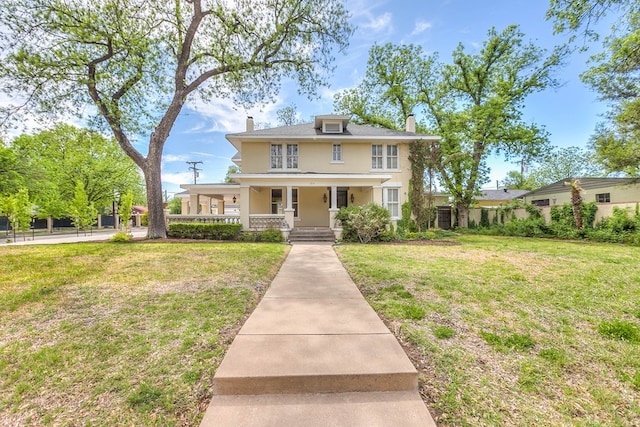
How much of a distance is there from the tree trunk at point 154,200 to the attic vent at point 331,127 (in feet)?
30.2

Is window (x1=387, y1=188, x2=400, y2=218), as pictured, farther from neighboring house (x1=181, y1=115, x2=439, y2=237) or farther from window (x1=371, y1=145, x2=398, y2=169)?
window (x1=371, y1=145, x2=398, y2=169)

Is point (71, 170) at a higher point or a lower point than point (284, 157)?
higher

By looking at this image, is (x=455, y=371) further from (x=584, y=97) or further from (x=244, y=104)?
(x=584, y=97)

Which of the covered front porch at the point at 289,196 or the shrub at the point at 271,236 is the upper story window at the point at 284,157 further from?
the shrub at the point at 271,236

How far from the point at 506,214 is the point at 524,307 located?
18.1 m

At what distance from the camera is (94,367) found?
8.69ft

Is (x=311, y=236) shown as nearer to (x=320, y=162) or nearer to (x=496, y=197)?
(x=320, y=162)

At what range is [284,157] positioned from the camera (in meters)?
15.3

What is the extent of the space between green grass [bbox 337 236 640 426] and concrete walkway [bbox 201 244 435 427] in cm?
31

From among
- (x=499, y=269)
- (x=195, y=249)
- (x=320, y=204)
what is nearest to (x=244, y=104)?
(x=320, y=204)

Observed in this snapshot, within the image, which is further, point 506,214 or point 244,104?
point 506,214

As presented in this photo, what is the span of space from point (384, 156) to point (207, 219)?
10.7m

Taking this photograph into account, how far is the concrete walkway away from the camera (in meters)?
2.05

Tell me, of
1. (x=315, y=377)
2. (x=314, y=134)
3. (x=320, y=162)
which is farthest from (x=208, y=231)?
(x=315, y=377)
